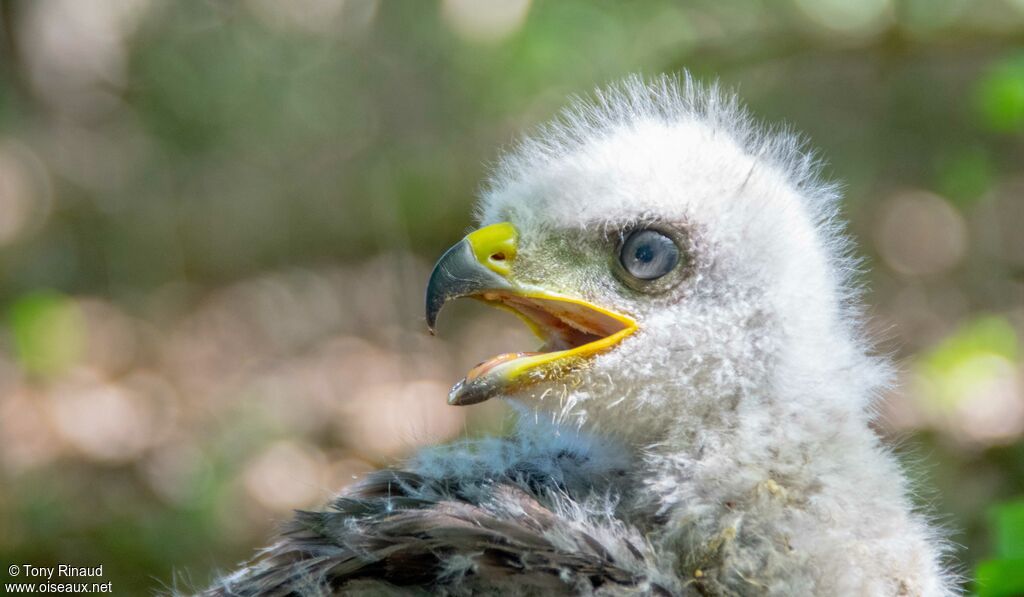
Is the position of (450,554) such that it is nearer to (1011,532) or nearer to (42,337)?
(1011,532)

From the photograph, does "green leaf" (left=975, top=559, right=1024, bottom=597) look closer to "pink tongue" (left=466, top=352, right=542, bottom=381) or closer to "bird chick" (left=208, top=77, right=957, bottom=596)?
"bird chick" (left=208, top=77, right=957, bottom=596)

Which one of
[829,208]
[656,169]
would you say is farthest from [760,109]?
[656,169]

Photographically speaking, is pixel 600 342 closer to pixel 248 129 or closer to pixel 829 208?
pixel 829 208

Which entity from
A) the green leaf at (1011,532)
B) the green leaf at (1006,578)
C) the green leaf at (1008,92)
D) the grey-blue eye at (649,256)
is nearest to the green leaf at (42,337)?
the grey-blue eye at (649,256)

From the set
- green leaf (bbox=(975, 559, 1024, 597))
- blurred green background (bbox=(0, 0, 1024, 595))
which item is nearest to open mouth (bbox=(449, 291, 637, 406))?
green leaf (bbox=(975, 559, 1024, 597))

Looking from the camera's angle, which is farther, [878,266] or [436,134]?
[436,134]

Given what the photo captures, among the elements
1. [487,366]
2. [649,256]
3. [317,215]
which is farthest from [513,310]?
[317,215]
